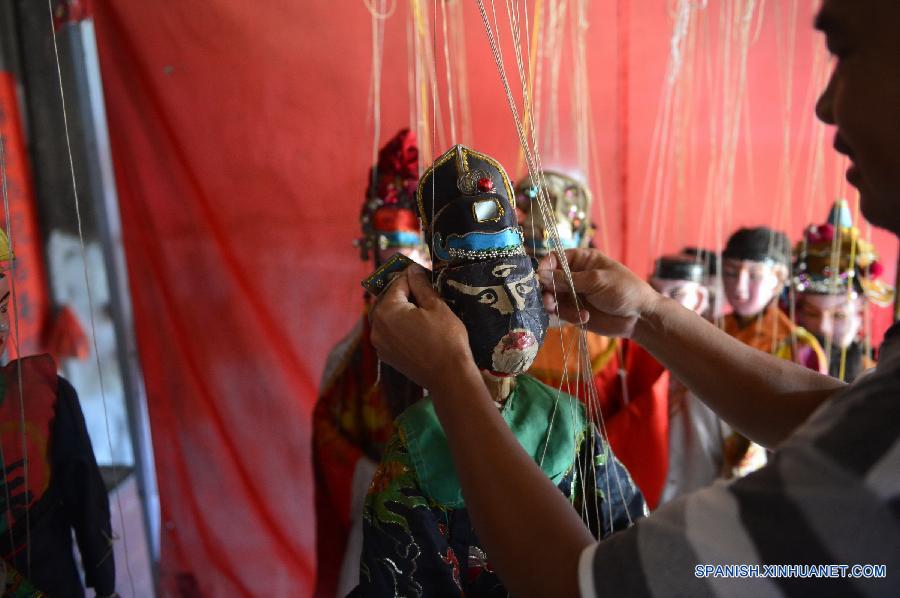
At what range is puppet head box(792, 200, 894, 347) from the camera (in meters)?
2.04

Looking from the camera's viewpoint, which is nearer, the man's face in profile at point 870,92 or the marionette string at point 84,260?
the man's face in profile at point 870,92

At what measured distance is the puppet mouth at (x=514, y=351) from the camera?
0.78 meters

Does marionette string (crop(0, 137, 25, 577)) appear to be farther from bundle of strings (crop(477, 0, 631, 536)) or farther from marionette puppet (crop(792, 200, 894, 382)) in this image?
marionette puppet (crop(792, 200, 894, 382))

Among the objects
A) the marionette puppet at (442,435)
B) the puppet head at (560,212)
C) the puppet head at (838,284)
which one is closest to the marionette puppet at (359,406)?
the puppet head at (560,212)

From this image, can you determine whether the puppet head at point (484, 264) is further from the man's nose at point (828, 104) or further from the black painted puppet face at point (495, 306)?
the man's nose at point (828, 104)

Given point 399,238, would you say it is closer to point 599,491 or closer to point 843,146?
point 599,491

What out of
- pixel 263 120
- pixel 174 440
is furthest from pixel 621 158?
pixel 174 440

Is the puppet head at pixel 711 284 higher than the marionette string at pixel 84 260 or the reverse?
the reverse

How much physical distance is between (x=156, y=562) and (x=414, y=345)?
1.01 meters

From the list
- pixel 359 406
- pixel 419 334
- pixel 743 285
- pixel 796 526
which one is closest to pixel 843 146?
pixel 796 526

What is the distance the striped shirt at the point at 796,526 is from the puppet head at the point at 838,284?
1.82m

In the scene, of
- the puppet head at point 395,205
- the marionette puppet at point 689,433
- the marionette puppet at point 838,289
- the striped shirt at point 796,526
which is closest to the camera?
A: the striped shirt at point 796,526

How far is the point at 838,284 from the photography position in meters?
2.06

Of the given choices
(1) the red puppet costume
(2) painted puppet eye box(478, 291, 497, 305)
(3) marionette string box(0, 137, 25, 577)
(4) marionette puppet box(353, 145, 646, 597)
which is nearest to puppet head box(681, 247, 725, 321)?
(1) the red puppet costume
